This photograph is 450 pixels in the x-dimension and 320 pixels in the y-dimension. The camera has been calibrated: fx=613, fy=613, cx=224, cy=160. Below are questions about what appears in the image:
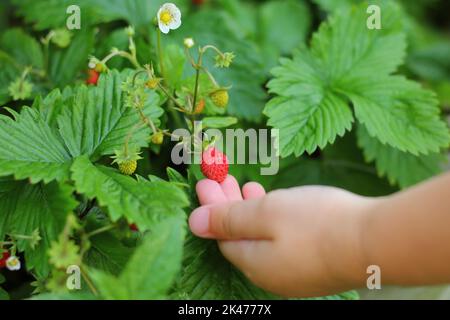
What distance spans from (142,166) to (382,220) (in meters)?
0.59

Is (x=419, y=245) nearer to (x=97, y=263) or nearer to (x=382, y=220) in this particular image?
(x=382, y=220)

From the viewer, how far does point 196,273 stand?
3.34 feet

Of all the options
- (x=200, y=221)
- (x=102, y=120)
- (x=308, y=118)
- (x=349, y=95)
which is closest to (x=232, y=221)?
(x=200, y=221)

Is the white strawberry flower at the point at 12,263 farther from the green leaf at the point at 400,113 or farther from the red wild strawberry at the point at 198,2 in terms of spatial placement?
the red wild strawberry at the point at 198,2

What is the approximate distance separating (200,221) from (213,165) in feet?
0.34

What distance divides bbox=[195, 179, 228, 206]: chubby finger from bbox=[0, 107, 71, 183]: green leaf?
0.21 m

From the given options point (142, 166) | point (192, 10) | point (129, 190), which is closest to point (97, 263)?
point (129, 190)

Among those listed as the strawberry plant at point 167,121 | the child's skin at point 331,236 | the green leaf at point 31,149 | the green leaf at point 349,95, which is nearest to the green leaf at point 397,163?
the strawberry plant at point 167,121

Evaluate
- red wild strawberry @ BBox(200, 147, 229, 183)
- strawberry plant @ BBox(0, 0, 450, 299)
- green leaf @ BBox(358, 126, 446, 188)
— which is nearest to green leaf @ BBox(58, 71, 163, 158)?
strawberry plant @ BBox(0, 0, 450, 299)

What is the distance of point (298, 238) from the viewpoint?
0.82 metres

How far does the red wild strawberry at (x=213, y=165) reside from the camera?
3.30ft

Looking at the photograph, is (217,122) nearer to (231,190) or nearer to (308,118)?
(231,190)

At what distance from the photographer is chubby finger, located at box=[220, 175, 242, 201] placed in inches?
39.6

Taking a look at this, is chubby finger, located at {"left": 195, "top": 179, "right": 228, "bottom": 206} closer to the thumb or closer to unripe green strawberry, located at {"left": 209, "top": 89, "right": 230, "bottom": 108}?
the thumb
